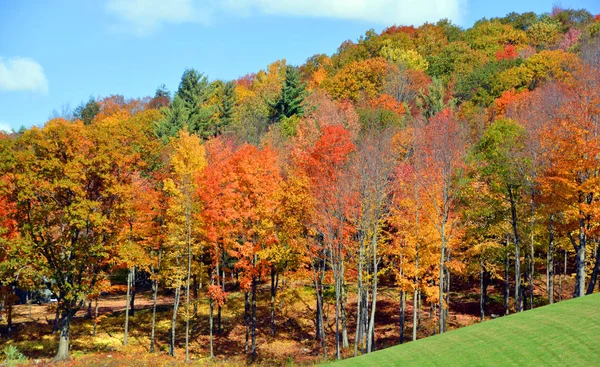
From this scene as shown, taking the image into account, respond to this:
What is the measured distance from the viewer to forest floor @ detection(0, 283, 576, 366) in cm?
3781

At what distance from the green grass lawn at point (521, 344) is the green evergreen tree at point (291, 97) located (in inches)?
2483

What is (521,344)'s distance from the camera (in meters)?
21.2

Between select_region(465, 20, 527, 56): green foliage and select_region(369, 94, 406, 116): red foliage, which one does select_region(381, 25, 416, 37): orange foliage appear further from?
select_region(369, 94, 406, 116): red foliage

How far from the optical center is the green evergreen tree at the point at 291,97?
85562 millimetres

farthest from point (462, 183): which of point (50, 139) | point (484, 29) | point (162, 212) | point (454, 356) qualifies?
point (484, 29)

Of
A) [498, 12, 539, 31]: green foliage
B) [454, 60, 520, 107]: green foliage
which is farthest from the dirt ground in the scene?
[498, 12, 539, 31]: green foliage

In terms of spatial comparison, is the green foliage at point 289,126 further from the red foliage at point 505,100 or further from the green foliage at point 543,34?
the green foliage at point 543,34

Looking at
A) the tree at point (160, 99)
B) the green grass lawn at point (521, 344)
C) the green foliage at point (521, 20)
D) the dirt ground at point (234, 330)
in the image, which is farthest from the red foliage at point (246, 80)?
the green grass lawn at point (521, 344)

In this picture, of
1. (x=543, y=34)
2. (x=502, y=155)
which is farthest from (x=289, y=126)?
(x=543, y=34)

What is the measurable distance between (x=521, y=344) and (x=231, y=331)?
95.3 ft

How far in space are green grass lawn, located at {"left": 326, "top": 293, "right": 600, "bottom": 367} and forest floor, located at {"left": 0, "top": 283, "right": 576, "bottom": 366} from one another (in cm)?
1261

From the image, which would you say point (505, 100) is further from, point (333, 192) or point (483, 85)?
point (333, 192)

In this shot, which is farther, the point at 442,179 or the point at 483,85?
the point at 483,85

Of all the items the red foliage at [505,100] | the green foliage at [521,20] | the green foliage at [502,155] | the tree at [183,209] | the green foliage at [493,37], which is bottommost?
the tree at [183,209]
